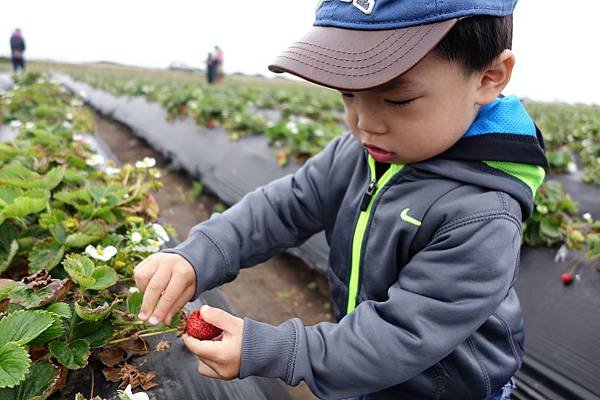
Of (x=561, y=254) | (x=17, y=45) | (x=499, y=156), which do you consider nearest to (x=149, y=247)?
(x=499, y=156)

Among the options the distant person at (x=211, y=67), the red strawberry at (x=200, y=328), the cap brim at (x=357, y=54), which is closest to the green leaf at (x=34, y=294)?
the red strawberry at (x=200, y=328)

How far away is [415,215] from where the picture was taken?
1.02 meters

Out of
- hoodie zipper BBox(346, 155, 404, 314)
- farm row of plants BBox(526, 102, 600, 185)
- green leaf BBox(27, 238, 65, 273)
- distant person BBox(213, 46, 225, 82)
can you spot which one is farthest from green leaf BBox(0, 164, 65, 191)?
distant person BBox(213, 46, 225, 82)

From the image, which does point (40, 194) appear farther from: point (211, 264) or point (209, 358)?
point (209, 358)

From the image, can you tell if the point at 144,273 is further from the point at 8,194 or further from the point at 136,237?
the point at 8,194

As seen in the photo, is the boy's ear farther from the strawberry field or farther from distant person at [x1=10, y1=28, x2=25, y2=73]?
distant person at [x1=10, y1=28, x2=25, y2=73]

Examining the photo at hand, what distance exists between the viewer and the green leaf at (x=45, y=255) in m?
1.16

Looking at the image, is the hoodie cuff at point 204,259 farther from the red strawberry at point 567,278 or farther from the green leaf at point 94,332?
the red strawberry at point 567,278

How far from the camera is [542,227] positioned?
226cm

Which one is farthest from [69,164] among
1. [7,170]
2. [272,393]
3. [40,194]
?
[272,393]

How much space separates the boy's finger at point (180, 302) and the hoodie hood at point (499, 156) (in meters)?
0.63

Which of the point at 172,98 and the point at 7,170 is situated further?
the point at 172,98

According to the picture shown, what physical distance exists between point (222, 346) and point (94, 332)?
353 millimetres

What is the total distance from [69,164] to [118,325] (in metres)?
1.11
